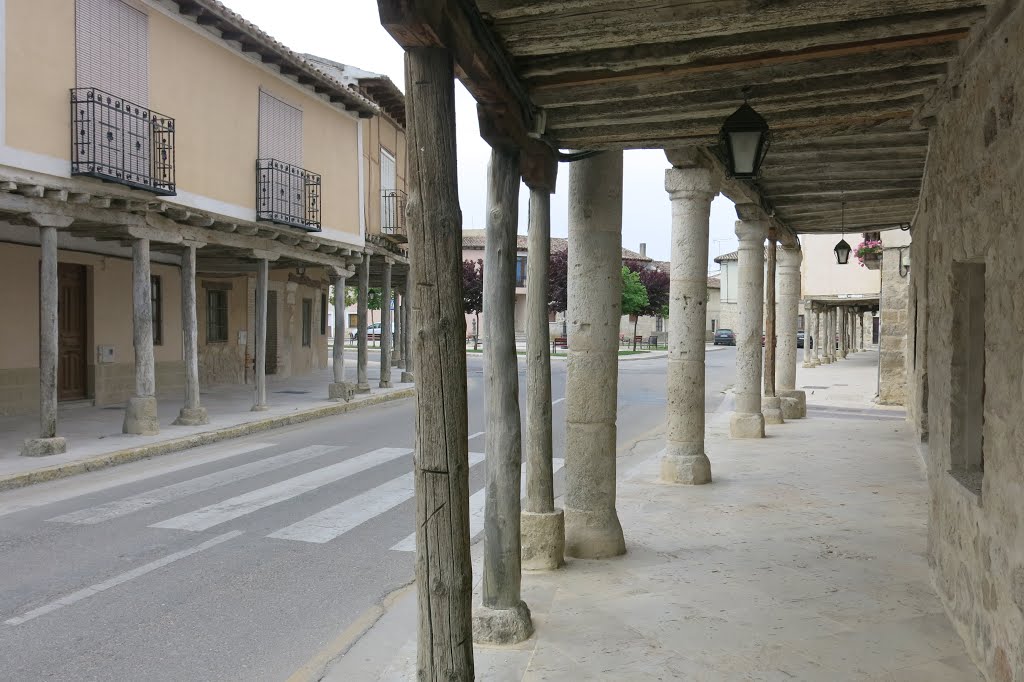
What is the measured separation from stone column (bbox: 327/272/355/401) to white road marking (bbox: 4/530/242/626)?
10.1 meters

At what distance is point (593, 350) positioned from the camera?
541 cm

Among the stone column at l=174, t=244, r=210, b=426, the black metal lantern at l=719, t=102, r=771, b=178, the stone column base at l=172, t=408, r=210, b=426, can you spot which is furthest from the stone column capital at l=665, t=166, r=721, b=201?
the stone column base at l=172, t=408, r=210, b=426

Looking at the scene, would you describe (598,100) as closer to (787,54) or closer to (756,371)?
(787,54)

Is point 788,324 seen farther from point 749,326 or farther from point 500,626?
point 500,626

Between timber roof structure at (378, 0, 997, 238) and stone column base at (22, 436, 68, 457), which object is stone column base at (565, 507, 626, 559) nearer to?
timber roof structure at (378, 0, 997, 238)

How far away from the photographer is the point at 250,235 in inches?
556

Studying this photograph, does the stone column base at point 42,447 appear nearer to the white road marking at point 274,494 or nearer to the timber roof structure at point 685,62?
the white road marking at point 274,494

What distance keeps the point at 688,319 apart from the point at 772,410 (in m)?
5.73

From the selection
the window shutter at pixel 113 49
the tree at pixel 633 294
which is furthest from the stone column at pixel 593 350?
the tree at pixel 633 294

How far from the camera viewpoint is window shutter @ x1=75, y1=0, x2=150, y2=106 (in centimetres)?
1057

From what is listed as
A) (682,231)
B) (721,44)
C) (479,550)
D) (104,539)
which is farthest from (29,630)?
(682,231)

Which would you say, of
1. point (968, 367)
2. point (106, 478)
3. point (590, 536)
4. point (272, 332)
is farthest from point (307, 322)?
point (968, 367)

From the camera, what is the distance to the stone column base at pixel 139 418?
11.1m

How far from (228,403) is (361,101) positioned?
22.5ft
